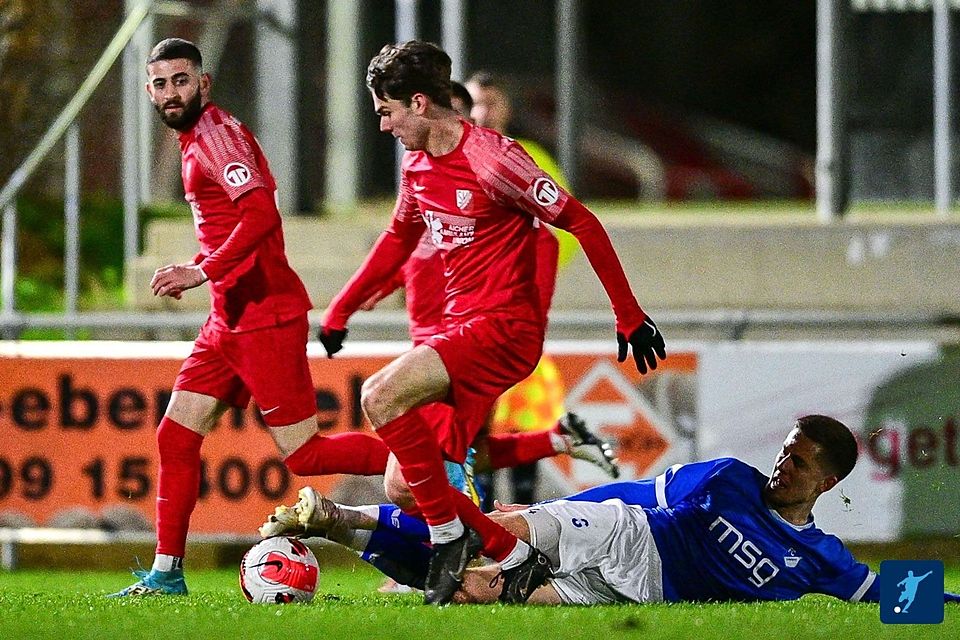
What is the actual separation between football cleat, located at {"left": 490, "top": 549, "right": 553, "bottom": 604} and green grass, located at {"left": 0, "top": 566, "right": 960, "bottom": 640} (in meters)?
0.16

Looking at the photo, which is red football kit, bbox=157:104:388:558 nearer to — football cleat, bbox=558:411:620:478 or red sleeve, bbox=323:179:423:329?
red sleeve, bbox=323:179:423:329

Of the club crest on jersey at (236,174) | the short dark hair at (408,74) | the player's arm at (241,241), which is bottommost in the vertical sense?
the player's arm at (241,241)

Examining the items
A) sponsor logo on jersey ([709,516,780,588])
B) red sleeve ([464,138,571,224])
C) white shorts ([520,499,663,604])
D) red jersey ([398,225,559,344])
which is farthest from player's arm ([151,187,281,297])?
sponsor logo on jersey ([709,516,780,588])

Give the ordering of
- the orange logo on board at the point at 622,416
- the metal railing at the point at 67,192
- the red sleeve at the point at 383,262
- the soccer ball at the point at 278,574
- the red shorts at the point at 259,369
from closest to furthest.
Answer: the soccer ball at the point at 278,574 < the red shorts at the point at 259,369 < the red sleeve at the point at 383,262 < the orange logo on board at the point at 622,416 < the metal railing at the point at 67,192

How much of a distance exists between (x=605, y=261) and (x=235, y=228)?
54.7 inches

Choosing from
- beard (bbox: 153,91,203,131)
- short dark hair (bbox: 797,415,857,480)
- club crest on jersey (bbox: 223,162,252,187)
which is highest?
beard (bbox: 153,91,203,131)

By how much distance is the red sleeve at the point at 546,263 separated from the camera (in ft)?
25.0

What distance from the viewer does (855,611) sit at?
6.15 metres

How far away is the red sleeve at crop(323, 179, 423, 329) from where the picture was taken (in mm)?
7074

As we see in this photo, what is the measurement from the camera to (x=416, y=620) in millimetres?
5766

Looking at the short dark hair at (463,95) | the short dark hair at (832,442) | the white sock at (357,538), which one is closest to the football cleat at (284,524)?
the white sock at (357,538)

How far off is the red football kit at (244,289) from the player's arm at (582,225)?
0.94 m

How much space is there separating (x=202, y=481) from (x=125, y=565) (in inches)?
25.6

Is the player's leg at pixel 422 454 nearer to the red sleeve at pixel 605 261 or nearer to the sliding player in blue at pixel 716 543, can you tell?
the sliding player in blue at pixel 716 543
